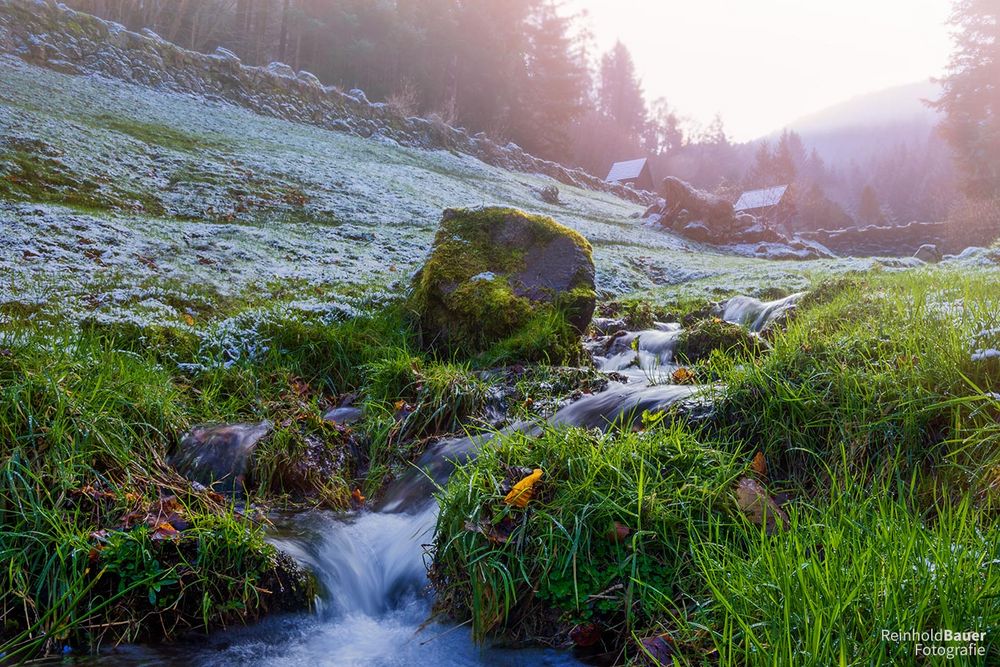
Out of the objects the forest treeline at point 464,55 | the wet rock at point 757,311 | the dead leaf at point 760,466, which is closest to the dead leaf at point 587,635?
the dead leaf at point 760,466

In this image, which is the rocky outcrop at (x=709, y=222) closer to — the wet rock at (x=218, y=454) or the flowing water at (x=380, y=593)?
the flowing water at (x=380, y=593)

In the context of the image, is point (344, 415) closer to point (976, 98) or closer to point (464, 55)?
point (464, 55)

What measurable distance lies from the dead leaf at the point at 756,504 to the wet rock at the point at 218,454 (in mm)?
2979

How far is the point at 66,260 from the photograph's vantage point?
745cm

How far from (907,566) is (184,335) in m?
5.86

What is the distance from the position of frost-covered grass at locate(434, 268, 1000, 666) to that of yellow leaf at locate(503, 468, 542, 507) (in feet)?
0.13

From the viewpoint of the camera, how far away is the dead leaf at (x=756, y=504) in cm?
284

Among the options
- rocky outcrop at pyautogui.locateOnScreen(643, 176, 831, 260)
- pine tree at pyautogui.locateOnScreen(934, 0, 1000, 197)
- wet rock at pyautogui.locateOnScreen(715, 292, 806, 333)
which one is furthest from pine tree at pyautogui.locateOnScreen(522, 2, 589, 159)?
wet rock at pyautogui.locateOnScreen(715, 292, 806, 333)

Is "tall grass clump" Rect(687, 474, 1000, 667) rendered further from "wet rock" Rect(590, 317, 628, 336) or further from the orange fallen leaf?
"wet rock" Rect(590, 317, 628, 336)

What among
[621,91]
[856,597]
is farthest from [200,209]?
[621,91]

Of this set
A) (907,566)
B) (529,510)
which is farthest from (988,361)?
(529,510)

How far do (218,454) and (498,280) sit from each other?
3.52 meters

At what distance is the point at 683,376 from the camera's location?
182 inches

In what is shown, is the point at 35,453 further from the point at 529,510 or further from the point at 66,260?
the point at 66,260
